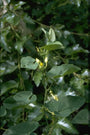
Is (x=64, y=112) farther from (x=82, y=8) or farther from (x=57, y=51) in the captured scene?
(x=82, y=8)

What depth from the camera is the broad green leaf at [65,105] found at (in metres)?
0.62

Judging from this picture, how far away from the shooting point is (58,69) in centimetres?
65

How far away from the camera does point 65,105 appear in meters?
0.64

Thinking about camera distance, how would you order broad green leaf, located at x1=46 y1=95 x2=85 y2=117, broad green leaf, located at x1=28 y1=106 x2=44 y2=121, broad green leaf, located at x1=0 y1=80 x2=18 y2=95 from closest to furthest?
broad green leaf, located at x1=46 y1=95 x2=85 y2=117 → broad green leaf, located at x1=28 y1=106 x2=44 y2=121 → broad green leaf, located at x1=0 y1=80 x2=18 y2=95

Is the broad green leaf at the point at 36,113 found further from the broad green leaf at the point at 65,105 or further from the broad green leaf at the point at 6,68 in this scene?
the broad green leaf at the point at 6,68

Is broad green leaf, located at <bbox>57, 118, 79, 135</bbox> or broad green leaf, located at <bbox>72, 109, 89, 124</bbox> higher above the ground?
broad green leaf, located at <bbox>72, 109, 89, 124</bbox>

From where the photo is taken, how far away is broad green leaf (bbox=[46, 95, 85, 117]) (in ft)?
2.02

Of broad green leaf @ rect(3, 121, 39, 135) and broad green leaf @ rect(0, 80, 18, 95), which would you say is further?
broad green leaf @ rect(0, 80, 18, 95)

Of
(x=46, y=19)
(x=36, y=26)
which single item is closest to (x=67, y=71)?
(x=36, y=26)

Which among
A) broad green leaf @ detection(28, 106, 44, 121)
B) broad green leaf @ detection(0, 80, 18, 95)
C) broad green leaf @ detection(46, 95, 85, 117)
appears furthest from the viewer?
broad green leaf @ detection(0, 80, 18, 95)

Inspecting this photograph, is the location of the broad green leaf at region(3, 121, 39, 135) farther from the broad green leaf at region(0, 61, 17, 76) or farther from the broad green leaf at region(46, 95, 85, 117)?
the broad green leaf at region(0, 61, 17, 76)

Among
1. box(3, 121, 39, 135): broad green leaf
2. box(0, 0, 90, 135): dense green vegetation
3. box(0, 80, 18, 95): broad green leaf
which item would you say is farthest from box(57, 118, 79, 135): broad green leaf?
box(0, 80, 18, 95): broad green leaf

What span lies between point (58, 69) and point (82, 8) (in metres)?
0.96

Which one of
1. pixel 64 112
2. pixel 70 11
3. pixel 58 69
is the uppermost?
pixel 70 11
